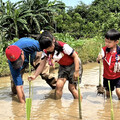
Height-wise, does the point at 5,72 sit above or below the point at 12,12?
below

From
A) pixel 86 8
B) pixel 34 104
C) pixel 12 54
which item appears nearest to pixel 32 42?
pixel 12 54

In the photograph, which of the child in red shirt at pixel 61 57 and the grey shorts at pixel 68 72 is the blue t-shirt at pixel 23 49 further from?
the grey shorts at pixel 68 72

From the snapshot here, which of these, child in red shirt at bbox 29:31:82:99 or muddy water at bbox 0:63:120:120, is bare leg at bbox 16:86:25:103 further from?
child in red shirt at bbox 29:31:82:99

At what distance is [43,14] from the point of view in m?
17.2

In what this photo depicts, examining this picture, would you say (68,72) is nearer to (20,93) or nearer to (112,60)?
(112,60)

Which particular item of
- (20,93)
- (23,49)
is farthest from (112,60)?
(20,93)

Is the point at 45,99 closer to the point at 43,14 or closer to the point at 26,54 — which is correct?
the point at 26,54

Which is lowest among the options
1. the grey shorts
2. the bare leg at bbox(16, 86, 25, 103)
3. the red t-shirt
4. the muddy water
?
the muddy water

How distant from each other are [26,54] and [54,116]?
1239 millimetres

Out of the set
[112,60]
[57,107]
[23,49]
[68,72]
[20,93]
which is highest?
[23,49]

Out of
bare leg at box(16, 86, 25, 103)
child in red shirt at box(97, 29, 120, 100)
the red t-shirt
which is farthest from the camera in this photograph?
bare leg at box(16, 86, 25, 103)

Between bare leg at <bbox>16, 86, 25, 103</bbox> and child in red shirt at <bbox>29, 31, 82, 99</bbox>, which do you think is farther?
bare leg at <bbox>16, 86, 25, 103</bbox>

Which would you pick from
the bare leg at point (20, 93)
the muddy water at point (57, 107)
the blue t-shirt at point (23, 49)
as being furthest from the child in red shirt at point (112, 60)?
the bare leg at point (20, 93)

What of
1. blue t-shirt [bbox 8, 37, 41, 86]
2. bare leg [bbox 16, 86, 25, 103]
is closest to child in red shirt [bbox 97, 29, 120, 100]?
blue t-shirt [bbox 8, 37, 41, 86]
